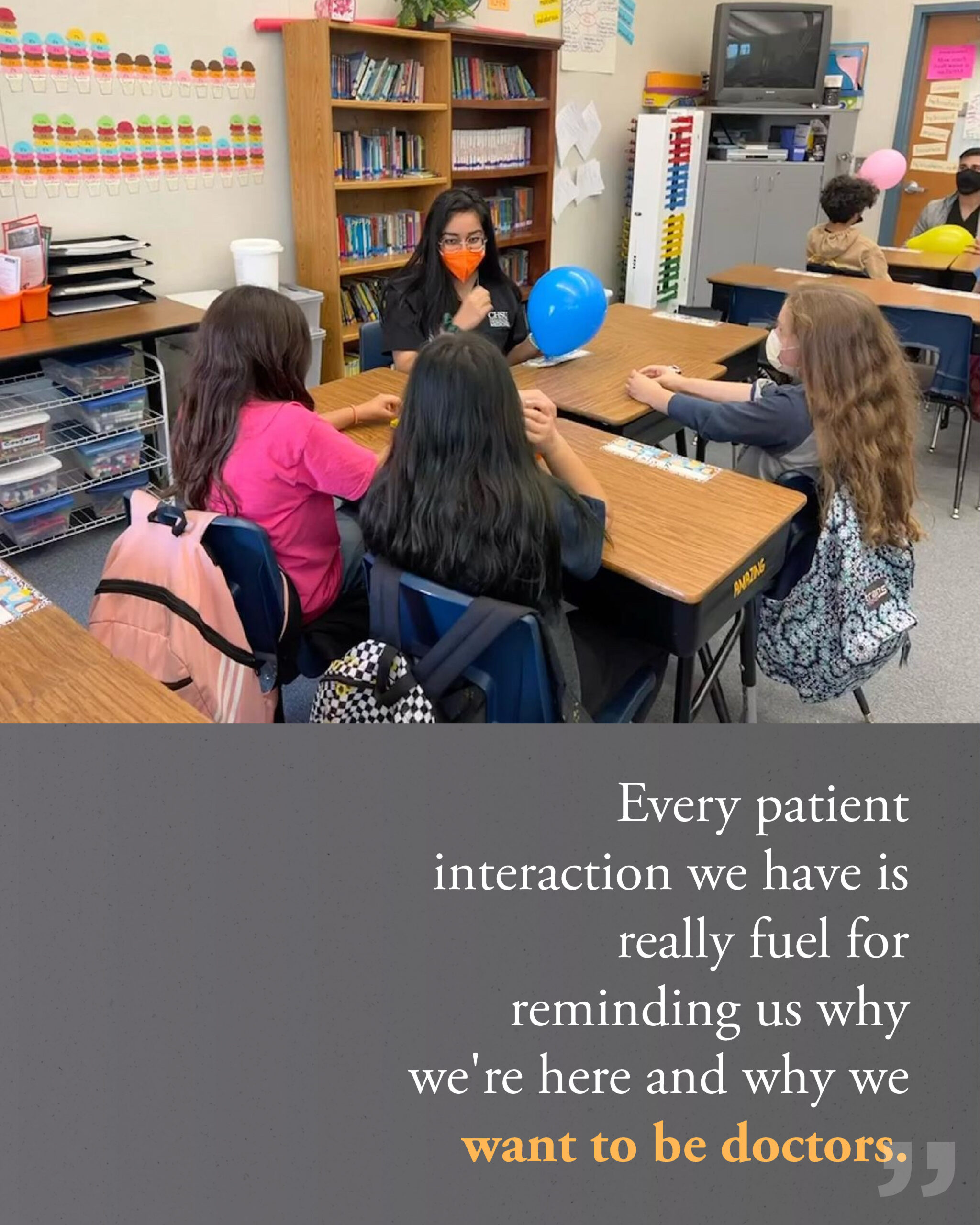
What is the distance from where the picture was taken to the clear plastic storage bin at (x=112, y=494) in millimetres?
3201

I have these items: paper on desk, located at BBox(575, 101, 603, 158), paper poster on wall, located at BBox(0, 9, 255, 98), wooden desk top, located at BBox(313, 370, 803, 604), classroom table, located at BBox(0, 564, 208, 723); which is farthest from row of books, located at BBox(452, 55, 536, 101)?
classroom table, located at BBox(0, 564, 208, 723)

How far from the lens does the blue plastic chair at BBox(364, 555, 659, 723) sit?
128 centimetres

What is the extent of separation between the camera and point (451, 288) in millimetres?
2713

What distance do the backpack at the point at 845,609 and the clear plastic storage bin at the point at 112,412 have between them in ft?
7.22

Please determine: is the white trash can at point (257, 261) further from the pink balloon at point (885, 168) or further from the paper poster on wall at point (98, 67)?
the pink balloon at point (885, 168)

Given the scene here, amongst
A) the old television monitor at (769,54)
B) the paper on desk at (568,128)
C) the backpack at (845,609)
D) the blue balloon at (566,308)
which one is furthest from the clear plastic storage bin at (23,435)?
the old television monitor at (769,54)

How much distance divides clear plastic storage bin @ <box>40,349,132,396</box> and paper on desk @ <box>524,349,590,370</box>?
1352mm

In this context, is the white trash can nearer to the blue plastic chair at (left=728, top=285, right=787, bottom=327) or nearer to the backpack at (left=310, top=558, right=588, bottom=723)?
the blue plastic chair at (left=728, top=285, right=787, bottom=327)

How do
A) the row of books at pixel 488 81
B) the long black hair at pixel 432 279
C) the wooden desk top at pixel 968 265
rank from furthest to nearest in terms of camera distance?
the wooden desk top at pixel 968 265 → the row of books at pixel 488 81 → the long black hair at pixel 432 279

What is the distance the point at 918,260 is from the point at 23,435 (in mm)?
4221
